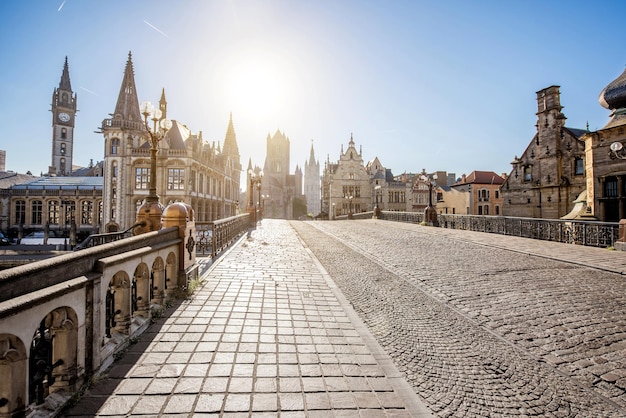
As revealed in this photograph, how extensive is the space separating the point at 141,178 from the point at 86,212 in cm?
2256

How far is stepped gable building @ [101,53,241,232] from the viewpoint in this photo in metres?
40.5

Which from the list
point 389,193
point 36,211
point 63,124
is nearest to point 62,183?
point 36,211

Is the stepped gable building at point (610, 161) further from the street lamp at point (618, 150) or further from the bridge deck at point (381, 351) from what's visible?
the bridge deck at point (381, 351)

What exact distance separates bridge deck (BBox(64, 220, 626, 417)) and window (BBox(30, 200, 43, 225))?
6689 cm

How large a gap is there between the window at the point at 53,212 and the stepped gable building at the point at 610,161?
235 ft

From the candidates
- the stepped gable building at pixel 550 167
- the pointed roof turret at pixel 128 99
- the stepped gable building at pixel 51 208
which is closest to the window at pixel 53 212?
the stepped gable building at pixel 51 208

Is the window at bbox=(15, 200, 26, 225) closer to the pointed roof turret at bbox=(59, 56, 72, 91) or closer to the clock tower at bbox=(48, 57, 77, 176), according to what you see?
the clock tower at bbox=(48, 57, 77, 176)

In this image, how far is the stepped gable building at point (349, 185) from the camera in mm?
58500

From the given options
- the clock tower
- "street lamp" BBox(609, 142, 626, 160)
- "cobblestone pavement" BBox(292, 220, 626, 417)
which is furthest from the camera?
the clock tower

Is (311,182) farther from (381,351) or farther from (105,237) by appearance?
(381,351)

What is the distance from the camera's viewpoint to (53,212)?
181 ft

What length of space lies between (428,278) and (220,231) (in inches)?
281

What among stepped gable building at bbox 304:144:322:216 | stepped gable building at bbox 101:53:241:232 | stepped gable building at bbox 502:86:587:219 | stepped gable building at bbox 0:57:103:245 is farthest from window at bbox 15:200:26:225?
stepped gable building at bbox 304:144:322:216

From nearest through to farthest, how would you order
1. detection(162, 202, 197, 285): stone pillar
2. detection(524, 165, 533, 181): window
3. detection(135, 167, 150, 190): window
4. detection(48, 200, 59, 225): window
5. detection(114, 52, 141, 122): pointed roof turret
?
detection(162, 202, 197, 285): stone pillar → detection(524, 165, 533, 181): window → detection(135, 167, 150, 190): window → detection(114, 52, 141, 122): pointed roof turret → detection(48, 200, 59, 225): window
